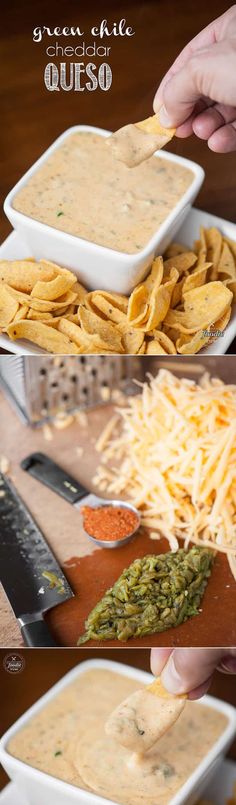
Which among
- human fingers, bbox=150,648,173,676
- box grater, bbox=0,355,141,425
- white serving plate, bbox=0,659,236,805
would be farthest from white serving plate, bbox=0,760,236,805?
box grater, bbox=0,355,141,425

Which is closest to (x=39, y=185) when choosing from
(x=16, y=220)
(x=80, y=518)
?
(x=16, y=220)

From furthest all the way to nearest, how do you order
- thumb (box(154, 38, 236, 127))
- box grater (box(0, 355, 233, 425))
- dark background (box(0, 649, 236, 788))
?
dark background (box(0, 649, 236, 788)) < box grater (box(0, 355, 233, 425)) < thumb (box(154, 38, 236, 127))

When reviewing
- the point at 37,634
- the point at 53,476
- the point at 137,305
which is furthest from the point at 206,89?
the point at 37,634

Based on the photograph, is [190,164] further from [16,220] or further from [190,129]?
[16,220]

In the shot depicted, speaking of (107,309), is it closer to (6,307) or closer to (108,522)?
(6,307)

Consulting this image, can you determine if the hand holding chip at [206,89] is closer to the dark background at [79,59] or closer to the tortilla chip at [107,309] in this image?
the dark background at [79,59]

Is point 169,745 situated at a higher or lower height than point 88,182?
lower

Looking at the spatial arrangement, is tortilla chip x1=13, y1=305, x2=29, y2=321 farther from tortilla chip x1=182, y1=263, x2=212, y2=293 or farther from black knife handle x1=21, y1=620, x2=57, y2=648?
black knife handle x1=21, y1=620, x2=57, y2=648
